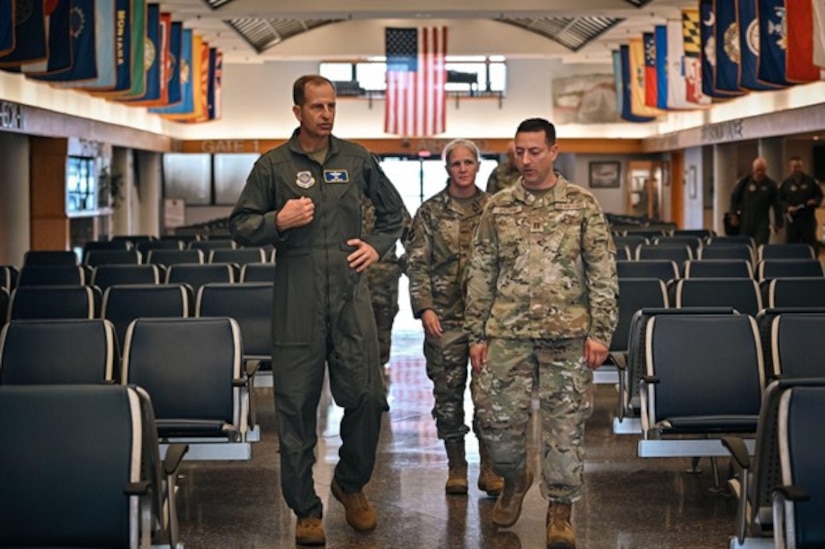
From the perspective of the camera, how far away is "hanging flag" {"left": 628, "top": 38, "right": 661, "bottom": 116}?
28.1 metres

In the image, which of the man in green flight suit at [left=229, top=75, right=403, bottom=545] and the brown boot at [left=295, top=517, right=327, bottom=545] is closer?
the man in green flight suit at [left=229, top=75, right=403, bottom=545]

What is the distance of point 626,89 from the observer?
2905cm

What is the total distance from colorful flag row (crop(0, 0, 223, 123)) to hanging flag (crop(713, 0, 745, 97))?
8157 millimetres

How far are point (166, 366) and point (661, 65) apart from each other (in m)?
20.1

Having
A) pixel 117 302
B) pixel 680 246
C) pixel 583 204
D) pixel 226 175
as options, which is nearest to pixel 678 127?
pixel 226 175

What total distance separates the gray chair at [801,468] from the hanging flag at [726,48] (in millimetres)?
15128

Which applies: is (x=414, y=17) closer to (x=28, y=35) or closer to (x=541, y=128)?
(x=28, y=35)

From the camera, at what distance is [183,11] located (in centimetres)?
2500

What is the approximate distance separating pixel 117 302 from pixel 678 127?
2604 centimetres

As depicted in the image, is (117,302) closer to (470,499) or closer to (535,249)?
(470,499)

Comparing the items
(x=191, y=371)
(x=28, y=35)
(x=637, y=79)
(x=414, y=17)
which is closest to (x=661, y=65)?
(x=637, y=79)

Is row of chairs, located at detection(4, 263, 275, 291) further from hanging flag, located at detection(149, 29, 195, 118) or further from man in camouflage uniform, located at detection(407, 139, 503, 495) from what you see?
hanging flag, located at detection(149, 29, 195, 118)

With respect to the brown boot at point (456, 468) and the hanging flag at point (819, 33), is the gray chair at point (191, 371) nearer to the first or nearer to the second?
the brown boot at point (456, 468)

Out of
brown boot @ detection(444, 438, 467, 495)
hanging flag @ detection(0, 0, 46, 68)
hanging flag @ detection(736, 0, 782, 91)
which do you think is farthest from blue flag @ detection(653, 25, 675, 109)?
brown boot @ detection(444, 438, 467, 495)
